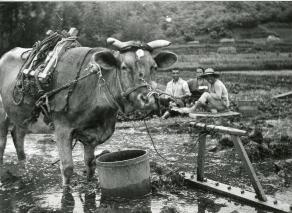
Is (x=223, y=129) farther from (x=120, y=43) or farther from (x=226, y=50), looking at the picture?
(x=226, y=50)

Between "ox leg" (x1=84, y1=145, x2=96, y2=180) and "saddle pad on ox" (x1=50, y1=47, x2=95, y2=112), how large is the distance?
84cm

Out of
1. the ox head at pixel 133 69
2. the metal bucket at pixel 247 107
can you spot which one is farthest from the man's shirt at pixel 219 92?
the metal bucket at pixel 247 107

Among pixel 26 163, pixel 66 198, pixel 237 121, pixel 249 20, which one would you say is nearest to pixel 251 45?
pixel 249 20

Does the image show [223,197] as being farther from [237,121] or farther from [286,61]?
[286,61]

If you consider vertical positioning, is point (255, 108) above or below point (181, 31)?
below

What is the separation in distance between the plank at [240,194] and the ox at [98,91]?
1.58 metres

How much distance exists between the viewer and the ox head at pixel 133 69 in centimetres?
471

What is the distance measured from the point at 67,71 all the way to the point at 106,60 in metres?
0.97

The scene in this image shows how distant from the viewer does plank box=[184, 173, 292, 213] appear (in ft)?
16.1

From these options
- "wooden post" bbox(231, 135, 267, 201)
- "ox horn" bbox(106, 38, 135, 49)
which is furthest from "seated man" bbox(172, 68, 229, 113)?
"ox horn" bbox(106, 38, 135, 49)

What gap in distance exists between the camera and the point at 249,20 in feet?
71.7

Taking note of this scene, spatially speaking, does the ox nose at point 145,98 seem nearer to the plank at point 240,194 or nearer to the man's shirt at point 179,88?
the plank at point 240,194

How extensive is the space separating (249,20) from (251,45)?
1902mm

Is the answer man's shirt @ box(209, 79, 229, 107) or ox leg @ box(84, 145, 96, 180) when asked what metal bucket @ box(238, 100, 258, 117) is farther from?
ox leg @ box(84, 145, 96, 180)
